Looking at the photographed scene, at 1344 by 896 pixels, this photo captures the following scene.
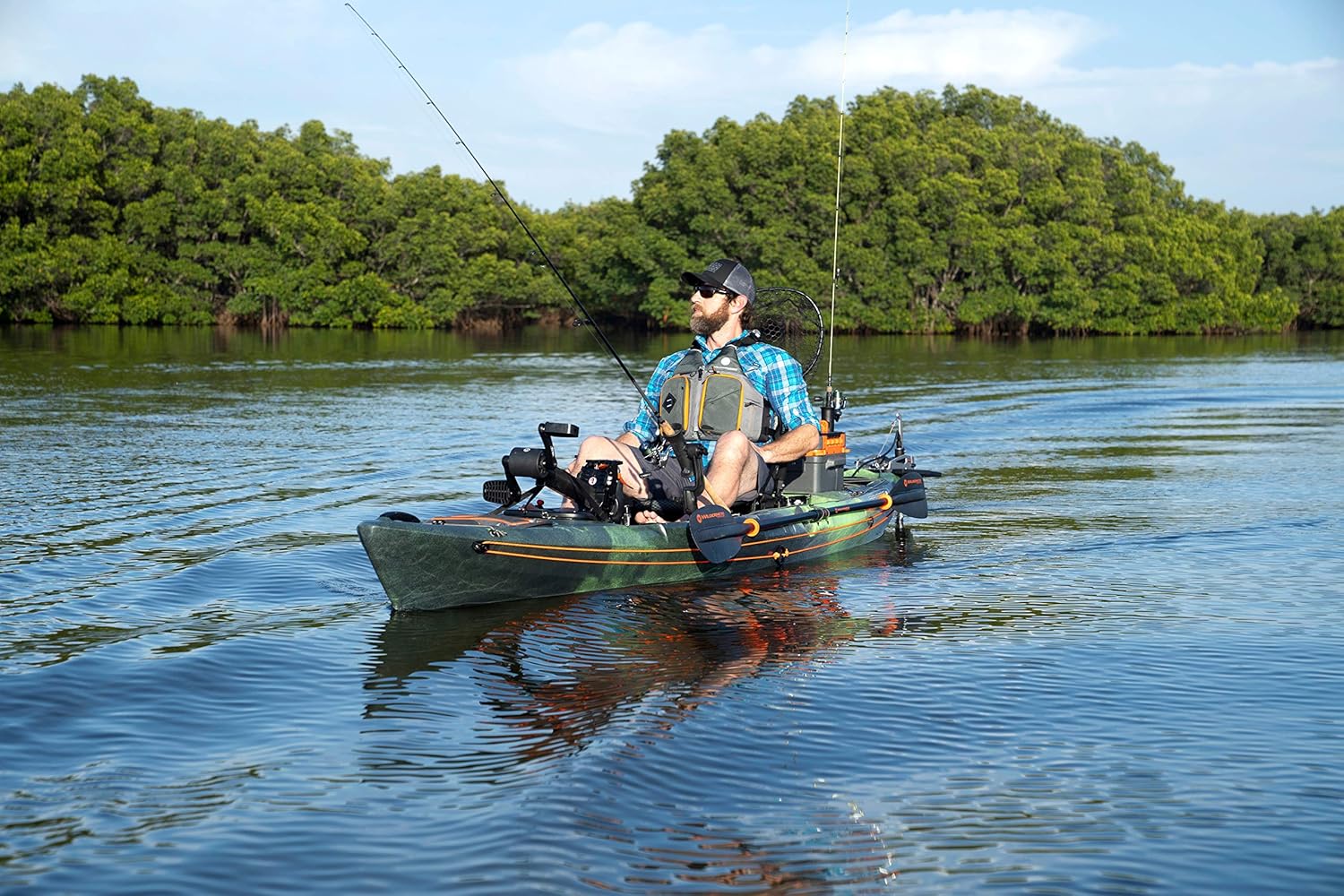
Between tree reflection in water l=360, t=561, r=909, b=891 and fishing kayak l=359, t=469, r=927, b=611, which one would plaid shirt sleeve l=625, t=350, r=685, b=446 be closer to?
fishing kayak l=359, t=469, r=927, b=611

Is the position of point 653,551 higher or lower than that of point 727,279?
lower

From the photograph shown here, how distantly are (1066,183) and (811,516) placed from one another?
63878 mm

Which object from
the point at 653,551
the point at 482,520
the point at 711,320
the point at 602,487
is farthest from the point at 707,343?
the point at 482,520

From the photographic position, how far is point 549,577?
8.43 meters

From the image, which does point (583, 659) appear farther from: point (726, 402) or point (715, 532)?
point (726, 402)

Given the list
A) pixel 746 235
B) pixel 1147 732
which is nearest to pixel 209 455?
pixel 1147 732

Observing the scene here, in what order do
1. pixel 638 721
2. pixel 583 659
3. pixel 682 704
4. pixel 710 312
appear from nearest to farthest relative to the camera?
pixel 638 721, pixel 682 704, pixel 583 659, pixel 710 312

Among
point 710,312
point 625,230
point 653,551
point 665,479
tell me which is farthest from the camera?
point 625,230

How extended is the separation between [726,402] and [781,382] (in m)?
0.42

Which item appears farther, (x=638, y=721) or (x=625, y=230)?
(x=625, y=230)

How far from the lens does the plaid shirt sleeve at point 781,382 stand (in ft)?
30.1

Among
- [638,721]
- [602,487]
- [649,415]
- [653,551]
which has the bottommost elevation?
[638,721]

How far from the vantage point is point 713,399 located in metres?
9.10

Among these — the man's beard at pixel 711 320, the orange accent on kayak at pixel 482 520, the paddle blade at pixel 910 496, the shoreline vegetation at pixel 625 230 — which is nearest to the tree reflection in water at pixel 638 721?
the orange accent on kayak at pixel 482 520
